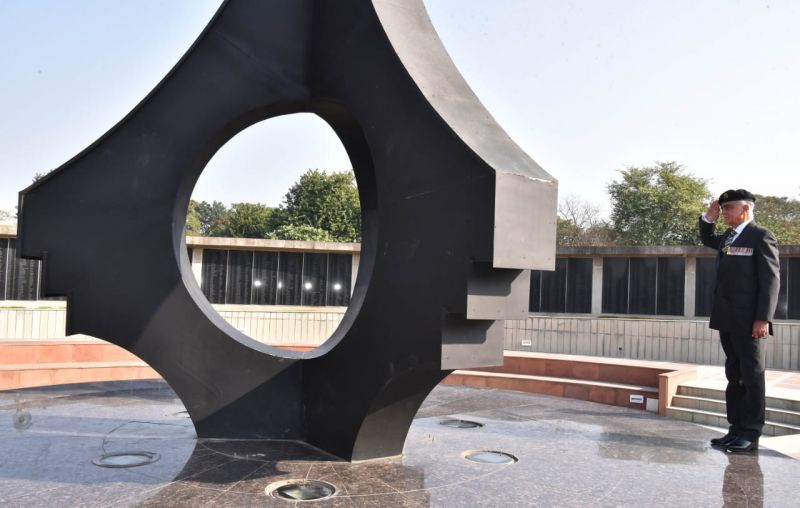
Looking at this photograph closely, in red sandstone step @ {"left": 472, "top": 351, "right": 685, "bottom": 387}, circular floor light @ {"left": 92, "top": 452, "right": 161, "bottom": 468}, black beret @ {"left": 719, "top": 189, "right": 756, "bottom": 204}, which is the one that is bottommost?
circular floor light @ {"left": 92, "top": 452, "right": 161, "bottom": 468}

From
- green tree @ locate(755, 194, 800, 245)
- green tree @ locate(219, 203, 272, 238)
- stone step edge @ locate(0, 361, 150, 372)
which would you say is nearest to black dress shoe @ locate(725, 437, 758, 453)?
stone step edge @ locate(0, 361, 150, 372)

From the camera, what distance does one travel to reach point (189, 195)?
539cm

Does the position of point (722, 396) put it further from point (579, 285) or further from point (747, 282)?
point (579, 285)

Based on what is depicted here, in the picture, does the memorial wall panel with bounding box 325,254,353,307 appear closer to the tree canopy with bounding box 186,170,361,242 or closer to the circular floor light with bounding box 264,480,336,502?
the circular floor light with bounding box 264,480,336,502

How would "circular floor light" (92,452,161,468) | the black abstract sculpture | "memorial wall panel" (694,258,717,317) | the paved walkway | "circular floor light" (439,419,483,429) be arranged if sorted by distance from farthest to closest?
1. "memorial wall panel" (694,258,717,317)
2. "circular floor light" (439,419,483,429)
3. the paved walkway
4. the black abstract sculpture
5. "circular floor light" (92,452,161,468)

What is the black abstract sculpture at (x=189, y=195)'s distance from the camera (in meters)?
4.61

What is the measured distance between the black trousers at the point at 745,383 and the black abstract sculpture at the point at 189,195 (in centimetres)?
261

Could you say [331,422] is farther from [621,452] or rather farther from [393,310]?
[621,452]

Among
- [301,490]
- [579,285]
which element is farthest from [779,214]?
[301,490]

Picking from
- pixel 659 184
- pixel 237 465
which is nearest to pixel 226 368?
pixel 237 465

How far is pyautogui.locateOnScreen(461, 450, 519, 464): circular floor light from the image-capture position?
468cm

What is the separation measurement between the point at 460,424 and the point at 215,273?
1082 cm

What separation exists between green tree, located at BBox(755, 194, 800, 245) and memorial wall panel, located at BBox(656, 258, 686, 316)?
83.8ft

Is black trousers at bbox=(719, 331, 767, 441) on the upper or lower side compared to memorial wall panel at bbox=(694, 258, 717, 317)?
lower
